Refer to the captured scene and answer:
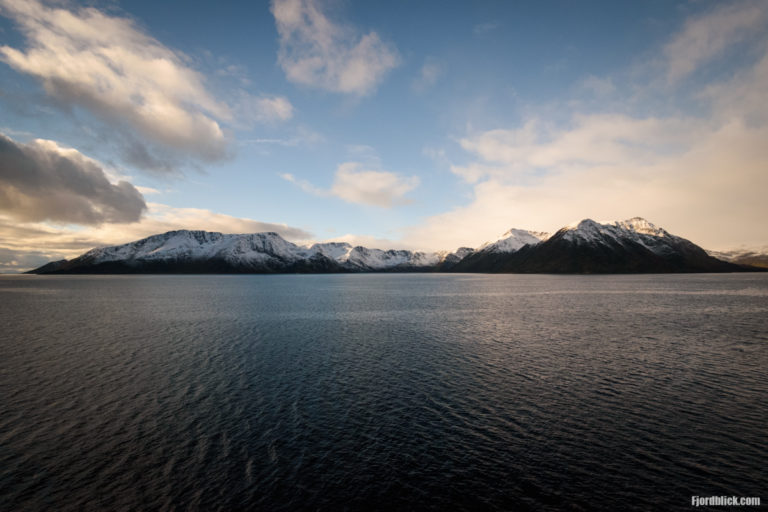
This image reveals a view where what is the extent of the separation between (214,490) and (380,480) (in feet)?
29.4

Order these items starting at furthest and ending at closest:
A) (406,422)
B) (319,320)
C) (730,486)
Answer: (319,320), (406,422), (730,486)

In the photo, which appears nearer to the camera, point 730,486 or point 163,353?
point 730,486

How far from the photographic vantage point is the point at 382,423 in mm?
25844

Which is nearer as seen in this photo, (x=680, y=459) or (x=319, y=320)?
(x=680, y=459)

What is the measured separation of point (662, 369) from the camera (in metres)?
37.8

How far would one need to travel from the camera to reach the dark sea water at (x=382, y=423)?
59.3ft

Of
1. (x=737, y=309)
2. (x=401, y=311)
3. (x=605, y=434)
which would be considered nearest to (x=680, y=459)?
(x=605, y=434)

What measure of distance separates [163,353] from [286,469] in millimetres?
35119

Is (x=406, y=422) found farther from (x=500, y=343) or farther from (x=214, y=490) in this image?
(x=500, y=343)

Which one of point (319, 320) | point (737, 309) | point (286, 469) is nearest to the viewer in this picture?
point (286, 469)

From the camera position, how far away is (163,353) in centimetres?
4562

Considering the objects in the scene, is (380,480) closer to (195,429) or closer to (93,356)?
(195,429)

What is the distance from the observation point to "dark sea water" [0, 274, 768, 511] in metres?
18.1

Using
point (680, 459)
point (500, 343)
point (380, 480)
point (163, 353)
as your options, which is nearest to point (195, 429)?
point (380, 480)
